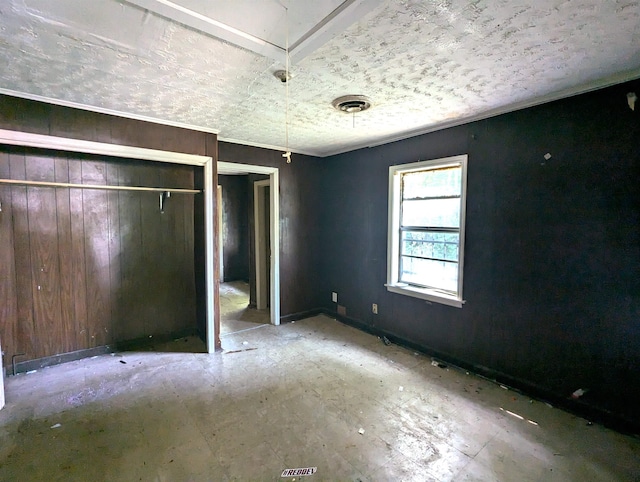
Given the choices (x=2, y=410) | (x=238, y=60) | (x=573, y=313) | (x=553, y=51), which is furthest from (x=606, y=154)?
(x=2, y=410)

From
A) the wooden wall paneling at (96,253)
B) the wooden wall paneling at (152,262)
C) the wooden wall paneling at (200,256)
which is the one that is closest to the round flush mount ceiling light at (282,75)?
the wooden wall paneling at (200,256)

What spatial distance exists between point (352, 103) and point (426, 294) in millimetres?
2086

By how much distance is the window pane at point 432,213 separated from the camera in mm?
2951

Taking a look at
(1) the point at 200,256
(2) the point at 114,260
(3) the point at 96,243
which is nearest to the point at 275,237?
(1) the point at 200,256

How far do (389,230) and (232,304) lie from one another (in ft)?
10.3

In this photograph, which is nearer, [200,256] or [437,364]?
[437,364]

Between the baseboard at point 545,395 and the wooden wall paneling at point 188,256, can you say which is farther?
the wooden wall paneling at point 188,256

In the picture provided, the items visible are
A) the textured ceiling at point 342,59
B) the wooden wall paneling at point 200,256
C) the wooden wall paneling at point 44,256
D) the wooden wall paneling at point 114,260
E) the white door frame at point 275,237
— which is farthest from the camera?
the white door frame at point 275,237

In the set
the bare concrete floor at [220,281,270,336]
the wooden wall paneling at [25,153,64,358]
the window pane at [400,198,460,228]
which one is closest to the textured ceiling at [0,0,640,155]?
the wooden wall paneling at [25,153,64,358]

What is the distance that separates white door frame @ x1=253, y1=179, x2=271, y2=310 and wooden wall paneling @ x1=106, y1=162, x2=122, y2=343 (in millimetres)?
2008

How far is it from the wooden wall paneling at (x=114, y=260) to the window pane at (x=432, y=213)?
320 centimetres

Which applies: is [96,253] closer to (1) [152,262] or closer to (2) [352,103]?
(1) [152,262]

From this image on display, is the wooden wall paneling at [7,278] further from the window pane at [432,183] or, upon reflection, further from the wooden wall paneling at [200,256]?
the window pane at [432,183]

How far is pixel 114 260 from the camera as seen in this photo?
314cm
